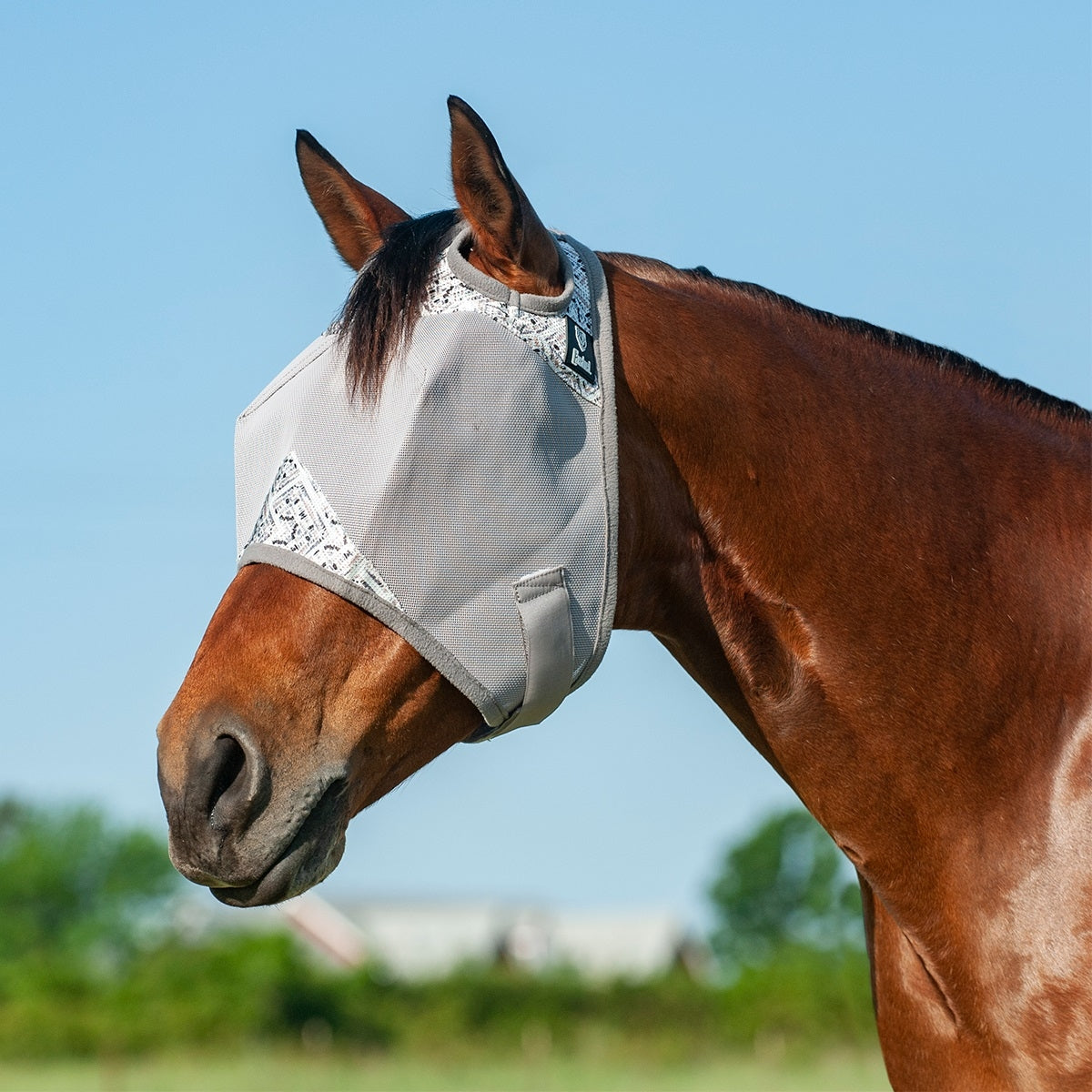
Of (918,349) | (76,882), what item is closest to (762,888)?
(76,882)

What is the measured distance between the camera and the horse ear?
2.68m

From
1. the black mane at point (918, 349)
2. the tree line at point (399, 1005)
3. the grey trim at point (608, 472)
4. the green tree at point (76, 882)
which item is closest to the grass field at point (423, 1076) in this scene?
the tree line at point (399, 1005)

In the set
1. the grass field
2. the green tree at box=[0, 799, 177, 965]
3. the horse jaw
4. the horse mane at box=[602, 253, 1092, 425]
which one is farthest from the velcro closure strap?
the green tree at box=[0, 799, 177, 965]

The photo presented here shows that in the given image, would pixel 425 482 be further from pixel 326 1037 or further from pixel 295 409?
pixel 326 1037

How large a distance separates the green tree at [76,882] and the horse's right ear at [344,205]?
53744 millimetres

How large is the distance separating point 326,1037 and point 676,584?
84.1ft

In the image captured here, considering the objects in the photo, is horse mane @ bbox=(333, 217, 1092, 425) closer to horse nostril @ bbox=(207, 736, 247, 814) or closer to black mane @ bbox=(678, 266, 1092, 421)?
black mane @ bbox=(678, 266, 1092, 421)

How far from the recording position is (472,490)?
2682 millimetres

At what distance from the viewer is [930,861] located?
2875 mm

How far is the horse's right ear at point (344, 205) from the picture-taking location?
130 inches

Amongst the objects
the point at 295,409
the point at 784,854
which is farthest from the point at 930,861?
the point at 784,854

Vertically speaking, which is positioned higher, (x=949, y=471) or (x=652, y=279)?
(x=652, y=279)

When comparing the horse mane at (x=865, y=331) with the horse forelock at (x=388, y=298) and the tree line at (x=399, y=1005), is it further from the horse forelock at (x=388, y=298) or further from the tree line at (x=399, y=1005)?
the tree line at (x=399, y=1005)

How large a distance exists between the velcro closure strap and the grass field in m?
17.3
